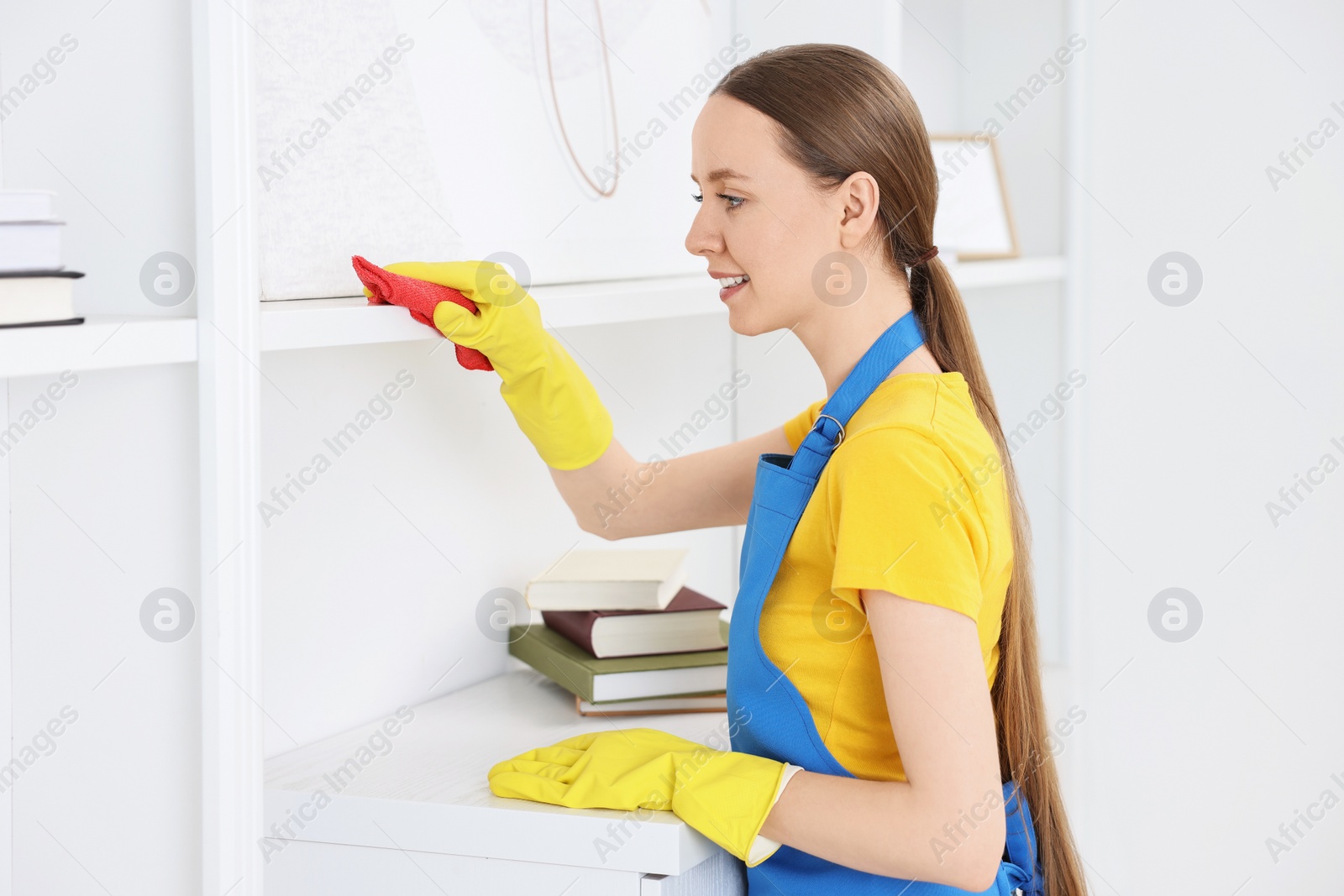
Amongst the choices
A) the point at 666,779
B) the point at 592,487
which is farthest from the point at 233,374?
the point at 592,487

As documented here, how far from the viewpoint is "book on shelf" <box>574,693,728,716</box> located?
124 cm

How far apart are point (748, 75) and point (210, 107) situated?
0.50 m

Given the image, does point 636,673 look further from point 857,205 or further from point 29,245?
point 29,245

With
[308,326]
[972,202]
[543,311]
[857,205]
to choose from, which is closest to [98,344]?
[308,326]

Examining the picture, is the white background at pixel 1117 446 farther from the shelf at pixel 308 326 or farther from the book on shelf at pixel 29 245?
the book on shelf at pixel 29 245

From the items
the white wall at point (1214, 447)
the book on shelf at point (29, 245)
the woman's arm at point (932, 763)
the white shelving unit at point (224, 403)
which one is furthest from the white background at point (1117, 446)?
the woman's arm at point (932, 763)

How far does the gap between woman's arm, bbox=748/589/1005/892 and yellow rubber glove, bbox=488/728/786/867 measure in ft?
0.25

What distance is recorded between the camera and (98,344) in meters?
0.67

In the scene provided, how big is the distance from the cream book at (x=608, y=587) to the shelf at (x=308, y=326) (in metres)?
0.28

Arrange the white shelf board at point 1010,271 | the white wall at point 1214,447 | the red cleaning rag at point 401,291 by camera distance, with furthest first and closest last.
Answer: the white wall at point 1214,447
the white shelf board at point 1010,271
the red cleaning rag at point 401,291

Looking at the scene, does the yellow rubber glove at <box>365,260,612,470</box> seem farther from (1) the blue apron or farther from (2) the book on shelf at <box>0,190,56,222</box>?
(2) the book on shelf at <box>0,190,56,222</box>

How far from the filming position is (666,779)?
3.21 ft

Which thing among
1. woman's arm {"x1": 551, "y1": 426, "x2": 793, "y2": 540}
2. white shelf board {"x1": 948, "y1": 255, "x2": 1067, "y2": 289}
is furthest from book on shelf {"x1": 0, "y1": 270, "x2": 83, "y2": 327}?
white shelf board {"x1": 948, "y1": 255, "x2": 1067, "y2": 289}

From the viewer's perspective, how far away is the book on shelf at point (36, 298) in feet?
2.10
